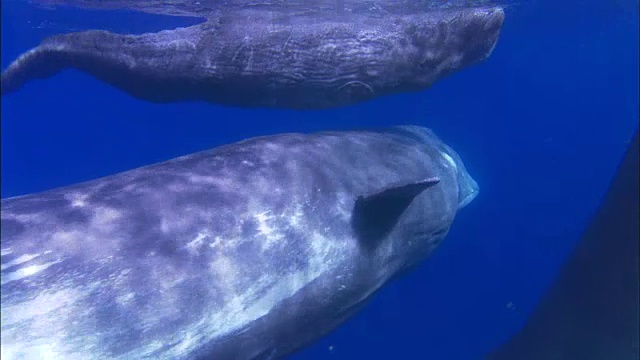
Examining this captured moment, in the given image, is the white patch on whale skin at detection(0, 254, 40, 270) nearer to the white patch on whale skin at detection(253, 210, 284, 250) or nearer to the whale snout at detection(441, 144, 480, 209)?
the white patch on whale skin at detection(253, 210, 284, 250)

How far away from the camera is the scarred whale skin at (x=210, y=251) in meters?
4.80

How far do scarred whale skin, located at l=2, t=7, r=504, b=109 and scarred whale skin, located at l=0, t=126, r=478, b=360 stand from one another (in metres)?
2.47

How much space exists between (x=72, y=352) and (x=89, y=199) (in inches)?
60.7

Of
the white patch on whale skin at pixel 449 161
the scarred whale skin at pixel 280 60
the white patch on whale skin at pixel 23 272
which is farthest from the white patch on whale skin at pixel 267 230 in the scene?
the scarred whale skin at pixel 280 60

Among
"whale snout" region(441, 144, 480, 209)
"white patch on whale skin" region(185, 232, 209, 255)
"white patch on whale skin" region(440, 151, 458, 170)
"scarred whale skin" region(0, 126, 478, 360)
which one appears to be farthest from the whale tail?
"whale snout" region(441, 144, 480, 209)

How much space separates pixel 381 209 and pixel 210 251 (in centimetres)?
234

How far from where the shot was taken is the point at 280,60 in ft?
33.4

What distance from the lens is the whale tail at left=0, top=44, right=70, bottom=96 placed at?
372 inches

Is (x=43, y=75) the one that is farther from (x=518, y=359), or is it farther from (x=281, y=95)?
(x=518, y=359)

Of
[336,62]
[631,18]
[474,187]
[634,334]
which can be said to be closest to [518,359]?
[634,334]

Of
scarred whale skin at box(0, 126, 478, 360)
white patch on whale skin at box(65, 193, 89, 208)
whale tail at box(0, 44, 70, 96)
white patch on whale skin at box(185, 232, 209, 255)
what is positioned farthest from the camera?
whale tail at box(0, 44, 70, 96)

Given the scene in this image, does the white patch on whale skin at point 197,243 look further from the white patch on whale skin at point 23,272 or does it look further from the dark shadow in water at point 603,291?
the dark shadow in water at point 603,291

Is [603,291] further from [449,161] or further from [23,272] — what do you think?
[23,272]

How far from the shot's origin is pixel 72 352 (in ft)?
15.7
